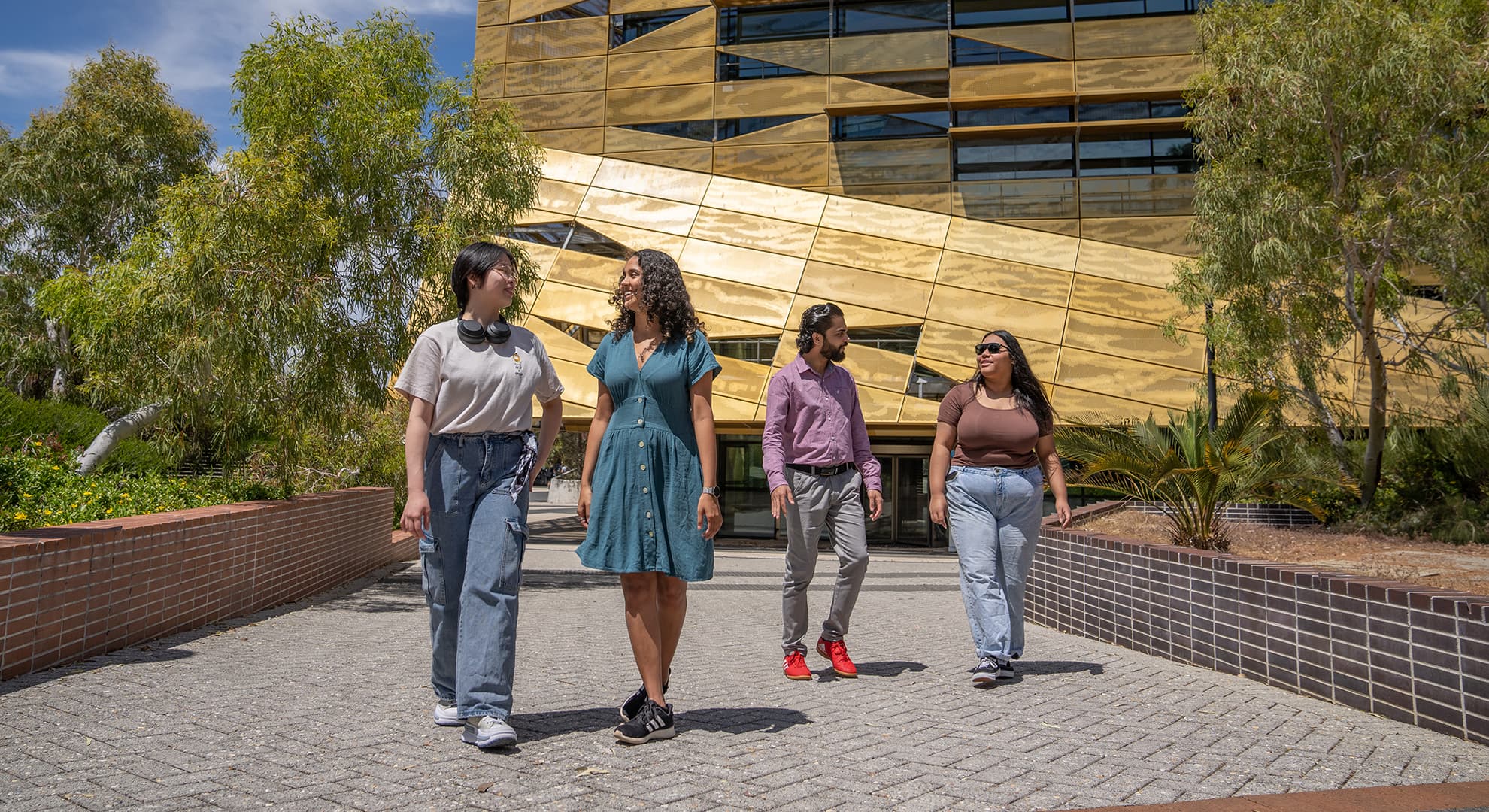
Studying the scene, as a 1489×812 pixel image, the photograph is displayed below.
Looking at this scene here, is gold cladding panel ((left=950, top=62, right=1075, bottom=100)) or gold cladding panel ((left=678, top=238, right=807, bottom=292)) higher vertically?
gold cladding panel ((left=950, top=62, right=1075, bottom=100))

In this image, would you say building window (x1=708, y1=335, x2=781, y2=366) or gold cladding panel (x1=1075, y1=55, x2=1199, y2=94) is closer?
building window (x1=708, y1=335, x2=781, y2=366)

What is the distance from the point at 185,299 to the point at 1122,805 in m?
8.92

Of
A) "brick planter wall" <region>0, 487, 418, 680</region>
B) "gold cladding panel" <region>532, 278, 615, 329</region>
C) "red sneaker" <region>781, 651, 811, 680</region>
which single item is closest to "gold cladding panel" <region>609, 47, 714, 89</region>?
"gold cladding panel" <region>532, 278, 615, 329</region>

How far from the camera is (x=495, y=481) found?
3.59 metres

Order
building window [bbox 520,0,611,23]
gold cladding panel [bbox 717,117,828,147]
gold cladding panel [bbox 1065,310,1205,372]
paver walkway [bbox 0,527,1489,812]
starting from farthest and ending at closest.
A: 1. building window [bbox 520,0,611,23]
2. gold cladding panel [bbox 717,117,828,147]
3. gold cladding panel [bbox 1065,310,1205,372]
4. paver walkway [bbox 0,527,1489,812]

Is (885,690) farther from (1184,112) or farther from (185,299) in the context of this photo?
(1184,112)

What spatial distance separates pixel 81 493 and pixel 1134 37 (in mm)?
22020

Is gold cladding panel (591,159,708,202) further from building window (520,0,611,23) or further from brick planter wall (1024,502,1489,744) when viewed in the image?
brick planter wall (1024,502,1489,744)

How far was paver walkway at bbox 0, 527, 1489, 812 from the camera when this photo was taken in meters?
2.85

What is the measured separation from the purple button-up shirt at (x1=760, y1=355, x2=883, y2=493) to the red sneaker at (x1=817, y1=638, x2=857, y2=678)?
2.78 feet

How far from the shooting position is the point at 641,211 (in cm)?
2308

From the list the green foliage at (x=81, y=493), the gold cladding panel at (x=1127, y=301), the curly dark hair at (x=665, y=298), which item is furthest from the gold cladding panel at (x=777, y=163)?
the curly dark hair at (x=665, y=298)

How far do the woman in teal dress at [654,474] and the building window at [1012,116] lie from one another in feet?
Result: 67.7

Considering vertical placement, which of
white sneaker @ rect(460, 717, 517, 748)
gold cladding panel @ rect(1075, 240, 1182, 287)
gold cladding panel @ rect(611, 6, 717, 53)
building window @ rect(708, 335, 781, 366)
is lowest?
white sneaker @ rect(460, 717, 517, 748)
